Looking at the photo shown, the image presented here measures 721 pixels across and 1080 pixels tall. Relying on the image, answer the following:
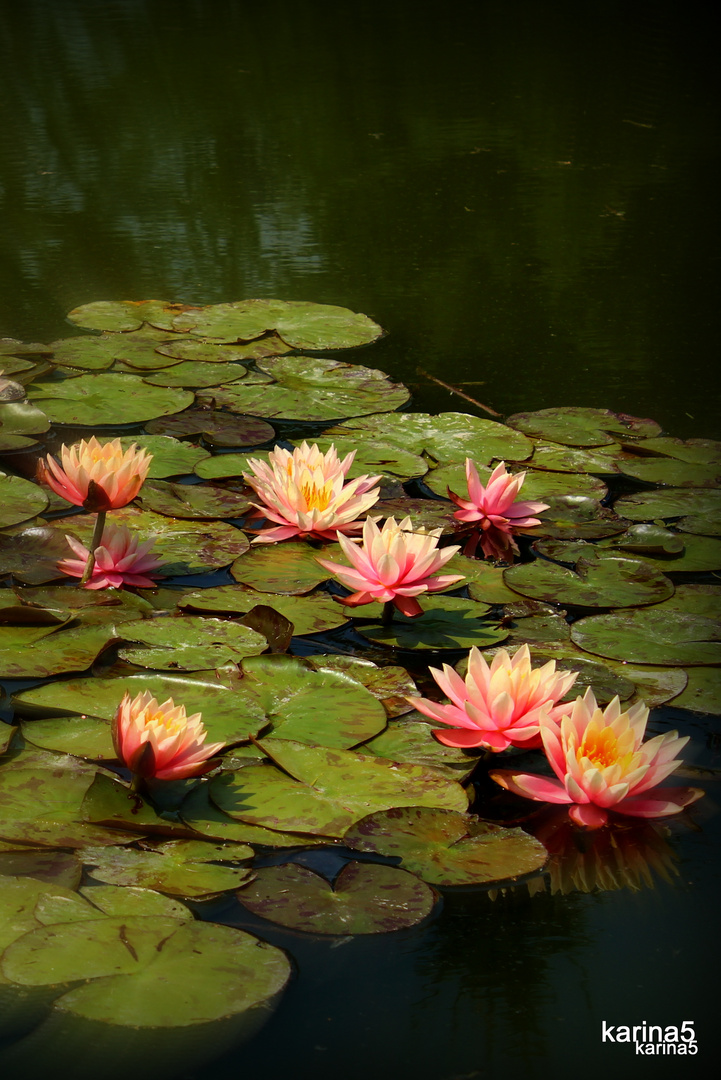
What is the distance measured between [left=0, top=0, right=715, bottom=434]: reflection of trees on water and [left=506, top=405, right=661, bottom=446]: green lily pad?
11 centimetres

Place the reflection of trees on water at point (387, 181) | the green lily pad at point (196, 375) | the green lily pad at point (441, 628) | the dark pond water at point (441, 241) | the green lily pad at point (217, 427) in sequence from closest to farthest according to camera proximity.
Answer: the dark pond water at point (441, 241), the green lily pad at point (441, 628), the green lily pad at point (217, 427), the green lily pad at point (196, 375), the reflection of trees on water at point (387, 181)

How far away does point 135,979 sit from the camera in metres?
0.95

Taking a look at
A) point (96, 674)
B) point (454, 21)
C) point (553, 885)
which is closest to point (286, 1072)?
point (553, 885)

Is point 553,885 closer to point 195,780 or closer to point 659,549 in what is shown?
point 195,780

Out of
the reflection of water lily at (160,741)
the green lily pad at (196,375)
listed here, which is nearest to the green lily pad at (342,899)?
the reflection of water lily at (160,741)

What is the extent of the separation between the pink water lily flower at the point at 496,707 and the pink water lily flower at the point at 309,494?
0.56 m

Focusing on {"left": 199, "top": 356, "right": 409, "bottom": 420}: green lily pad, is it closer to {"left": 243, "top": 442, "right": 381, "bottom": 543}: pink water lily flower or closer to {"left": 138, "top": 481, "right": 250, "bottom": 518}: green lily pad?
{"left": 138, "top": 481, "right": 250, "bottom": 518}: green lily pad

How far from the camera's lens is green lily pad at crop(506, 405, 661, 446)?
231 centimetres

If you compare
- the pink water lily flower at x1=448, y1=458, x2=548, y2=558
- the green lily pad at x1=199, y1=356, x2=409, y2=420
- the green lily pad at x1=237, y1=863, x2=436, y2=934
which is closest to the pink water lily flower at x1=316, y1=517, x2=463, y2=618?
the pink water lily flower at x1=448, y1=458, x2=548, y2=558

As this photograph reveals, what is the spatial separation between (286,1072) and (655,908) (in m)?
0.45

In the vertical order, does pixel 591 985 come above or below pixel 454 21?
below

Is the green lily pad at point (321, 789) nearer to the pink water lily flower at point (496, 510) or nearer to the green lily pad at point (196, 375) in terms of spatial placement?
the pink water lily flower at point (496, 510)

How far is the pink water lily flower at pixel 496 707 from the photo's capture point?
1297 millimetres

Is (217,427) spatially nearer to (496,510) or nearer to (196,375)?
(196,375)
